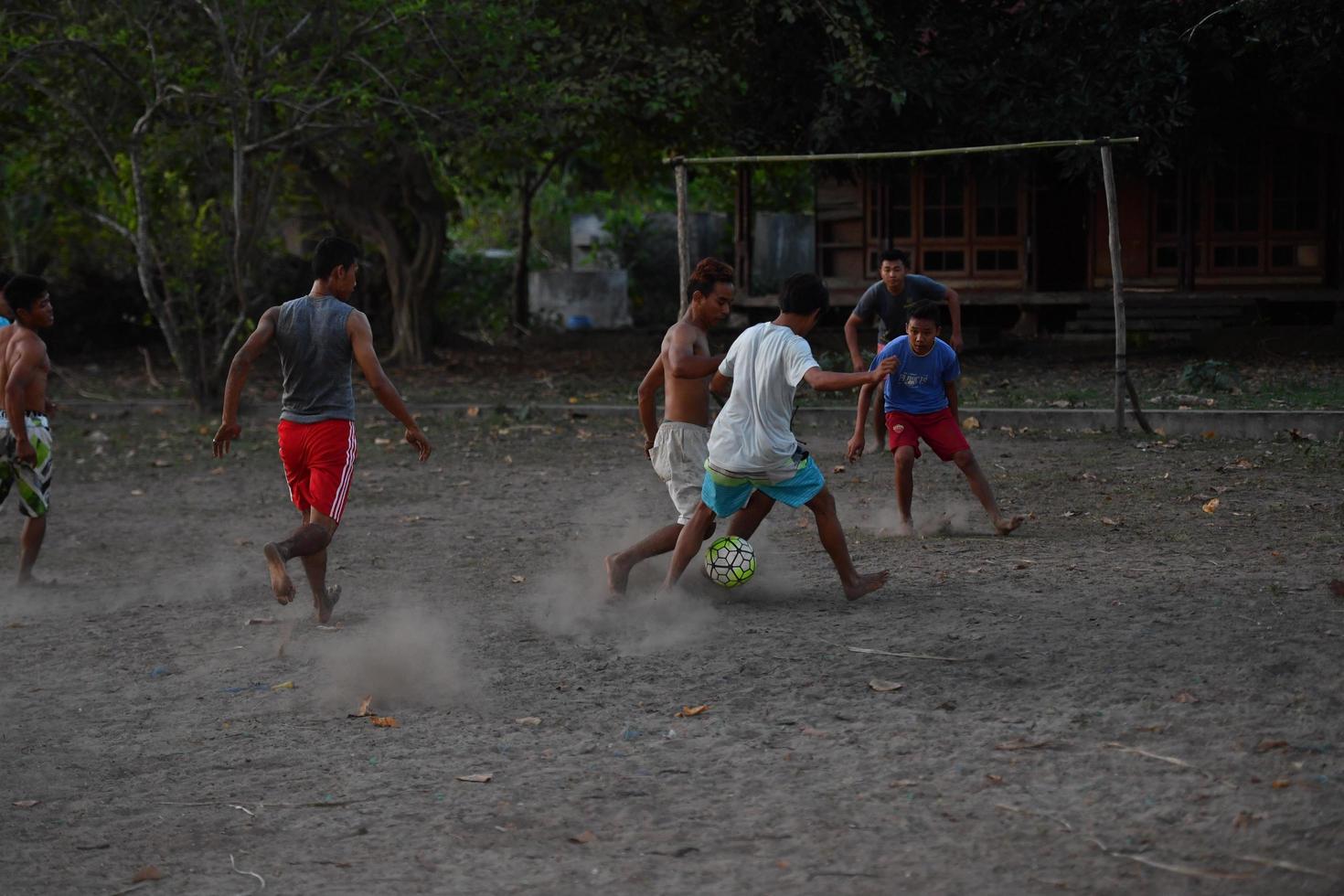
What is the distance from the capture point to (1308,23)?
601 inches

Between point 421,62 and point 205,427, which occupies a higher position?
point 421,62

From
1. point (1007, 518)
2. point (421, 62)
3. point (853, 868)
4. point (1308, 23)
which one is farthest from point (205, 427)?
point (853, 868)

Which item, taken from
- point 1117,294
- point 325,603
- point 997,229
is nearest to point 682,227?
point 1117,294

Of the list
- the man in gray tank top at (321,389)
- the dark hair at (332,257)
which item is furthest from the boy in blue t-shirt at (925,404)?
the dark hair at (332,257)

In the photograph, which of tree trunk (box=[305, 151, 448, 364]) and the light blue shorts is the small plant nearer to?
the light blue shorts

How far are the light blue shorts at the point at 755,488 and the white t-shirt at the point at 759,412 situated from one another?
0.05 m

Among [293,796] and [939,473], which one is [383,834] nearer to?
[293,796]

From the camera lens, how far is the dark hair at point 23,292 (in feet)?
27.1

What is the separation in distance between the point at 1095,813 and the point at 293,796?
2.46 meters

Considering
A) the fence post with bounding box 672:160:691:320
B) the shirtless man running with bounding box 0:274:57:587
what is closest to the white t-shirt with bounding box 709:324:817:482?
the shirtless man running with bounding box 0:274:57:587

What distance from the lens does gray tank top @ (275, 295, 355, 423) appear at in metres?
6.95

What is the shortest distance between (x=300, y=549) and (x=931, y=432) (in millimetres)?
3856

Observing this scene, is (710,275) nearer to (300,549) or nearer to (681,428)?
(681,428)

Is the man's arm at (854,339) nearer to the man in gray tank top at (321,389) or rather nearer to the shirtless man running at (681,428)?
the shirtless man running at (681,428)
